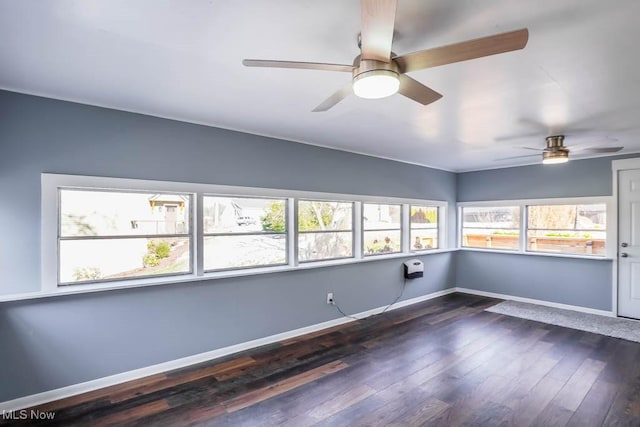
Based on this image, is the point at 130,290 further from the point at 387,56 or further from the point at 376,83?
the point at 387,56

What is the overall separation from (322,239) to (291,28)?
3.20 m

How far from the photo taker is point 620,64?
211 cm

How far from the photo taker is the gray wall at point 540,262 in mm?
5109

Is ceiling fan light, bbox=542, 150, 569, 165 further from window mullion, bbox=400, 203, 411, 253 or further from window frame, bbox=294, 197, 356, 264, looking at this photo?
window frame, bbox=294, 197, 356, 264

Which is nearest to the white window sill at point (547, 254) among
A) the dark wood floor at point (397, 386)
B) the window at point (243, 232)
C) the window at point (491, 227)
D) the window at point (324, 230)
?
the window at point (491, 227)

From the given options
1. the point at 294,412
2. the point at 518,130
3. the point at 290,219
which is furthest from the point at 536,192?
the point at 294,412

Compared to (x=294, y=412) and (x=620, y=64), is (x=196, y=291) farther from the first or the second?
(x=620, y=64)

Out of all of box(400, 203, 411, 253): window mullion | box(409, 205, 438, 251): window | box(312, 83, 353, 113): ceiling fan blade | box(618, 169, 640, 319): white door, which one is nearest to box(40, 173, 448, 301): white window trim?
box(400, 203, 411, 253): window mullion

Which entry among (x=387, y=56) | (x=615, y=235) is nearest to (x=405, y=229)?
(x=615, y=235)

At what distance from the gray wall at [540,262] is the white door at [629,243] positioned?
0.14 m

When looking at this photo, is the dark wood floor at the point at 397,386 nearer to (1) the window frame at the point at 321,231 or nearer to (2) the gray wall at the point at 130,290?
(2) the gray wall at the point at 130,290

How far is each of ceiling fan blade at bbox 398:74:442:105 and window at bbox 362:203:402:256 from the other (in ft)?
9.89

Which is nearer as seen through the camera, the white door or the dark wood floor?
the dark wood floor

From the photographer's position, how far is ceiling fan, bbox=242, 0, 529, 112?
1334 mm
